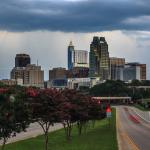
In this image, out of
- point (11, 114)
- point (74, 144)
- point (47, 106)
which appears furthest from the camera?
point (74, 144)

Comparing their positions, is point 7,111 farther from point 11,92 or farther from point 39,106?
point 39,106

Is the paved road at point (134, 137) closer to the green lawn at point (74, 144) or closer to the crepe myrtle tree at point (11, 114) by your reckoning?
the green lawn at point (74, 144)

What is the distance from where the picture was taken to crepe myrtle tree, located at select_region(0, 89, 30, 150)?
960 inches

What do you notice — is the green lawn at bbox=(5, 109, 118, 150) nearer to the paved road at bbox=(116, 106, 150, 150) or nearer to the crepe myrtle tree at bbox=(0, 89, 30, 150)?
the paved road at bbox=(116, 106, 150, 150)

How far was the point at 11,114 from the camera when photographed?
2472 cm

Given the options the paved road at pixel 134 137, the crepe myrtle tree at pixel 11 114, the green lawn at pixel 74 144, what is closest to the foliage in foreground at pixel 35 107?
the crepe myrtle tree at pixel 11 114

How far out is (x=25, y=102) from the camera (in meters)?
25.7

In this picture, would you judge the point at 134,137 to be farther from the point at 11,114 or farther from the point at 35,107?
the point at 11,114

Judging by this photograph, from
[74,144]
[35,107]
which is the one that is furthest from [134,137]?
[35,107]

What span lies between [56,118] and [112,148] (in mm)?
12888

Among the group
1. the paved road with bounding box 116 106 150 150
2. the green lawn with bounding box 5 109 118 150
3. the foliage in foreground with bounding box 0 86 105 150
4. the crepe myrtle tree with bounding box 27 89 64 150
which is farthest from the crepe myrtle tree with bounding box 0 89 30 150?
the paved road with bounding box 116 106 150 150

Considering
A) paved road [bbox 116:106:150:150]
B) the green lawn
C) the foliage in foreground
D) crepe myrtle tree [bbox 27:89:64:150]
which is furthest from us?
paved road [bbox 116:106:150:150]

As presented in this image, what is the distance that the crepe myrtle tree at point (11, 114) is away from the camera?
80.0 feet

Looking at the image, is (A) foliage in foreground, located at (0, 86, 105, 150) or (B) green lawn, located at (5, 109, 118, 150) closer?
(A) foliage in foreground, located at (0, 86, 105, 150)
